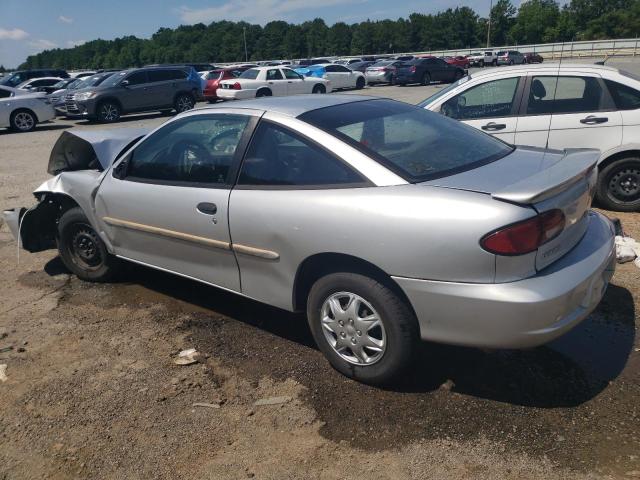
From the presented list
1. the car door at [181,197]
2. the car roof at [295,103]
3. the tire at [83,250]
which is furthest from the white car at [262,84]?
the car roof at [295,103]

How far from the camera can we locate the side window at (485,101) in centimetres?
598

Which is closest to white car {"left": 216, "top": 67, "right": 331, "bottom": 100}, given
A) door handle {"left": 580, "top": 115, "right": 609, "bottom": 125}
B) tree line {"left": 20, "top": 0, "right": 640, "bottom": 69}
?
door handle {"left": 580, "top": 115, "right": 609, "bottom": 125}

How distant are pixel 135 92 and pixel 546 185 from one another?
62.2 feet

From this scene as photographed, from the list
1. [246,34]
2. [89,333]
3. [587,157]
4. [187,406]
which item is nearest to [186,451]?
[187,406]

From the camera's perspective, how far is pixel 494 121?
6.00m

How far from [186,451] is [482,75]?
200 inches

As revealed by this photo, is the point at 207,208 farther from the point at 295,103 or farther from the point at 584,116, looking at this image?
the point at 584,116

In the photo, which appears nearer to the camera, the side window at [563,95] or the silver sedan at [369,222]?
the silver sedan at [369,222]

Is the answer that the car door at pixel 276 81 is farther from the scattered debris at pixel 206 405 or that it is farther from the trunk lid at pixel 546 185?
the scattered debris at pixel 206 405

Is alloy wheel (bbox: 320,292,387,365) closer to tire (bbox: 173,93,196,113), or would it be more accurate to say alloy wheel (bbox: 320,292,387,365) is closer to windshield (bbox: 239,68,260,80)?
tire (bbox: 173,93,196,113)

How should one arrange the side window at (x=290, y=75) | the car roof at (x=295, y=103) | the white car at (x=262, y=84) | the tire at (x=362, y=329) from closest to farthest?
1. the tire at (x=362, y=329)
2. the car roof at (x=295, y=103)
3. the white car at (x=262, y=84)
4. the side window at (x=290, y=75)

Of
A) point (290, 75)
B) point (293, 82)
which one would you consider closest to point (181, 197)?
point (293, 82)

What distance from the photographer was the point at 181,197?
12.1ft

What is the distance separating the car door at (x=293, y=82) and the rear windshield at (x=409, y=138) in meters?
19.8
